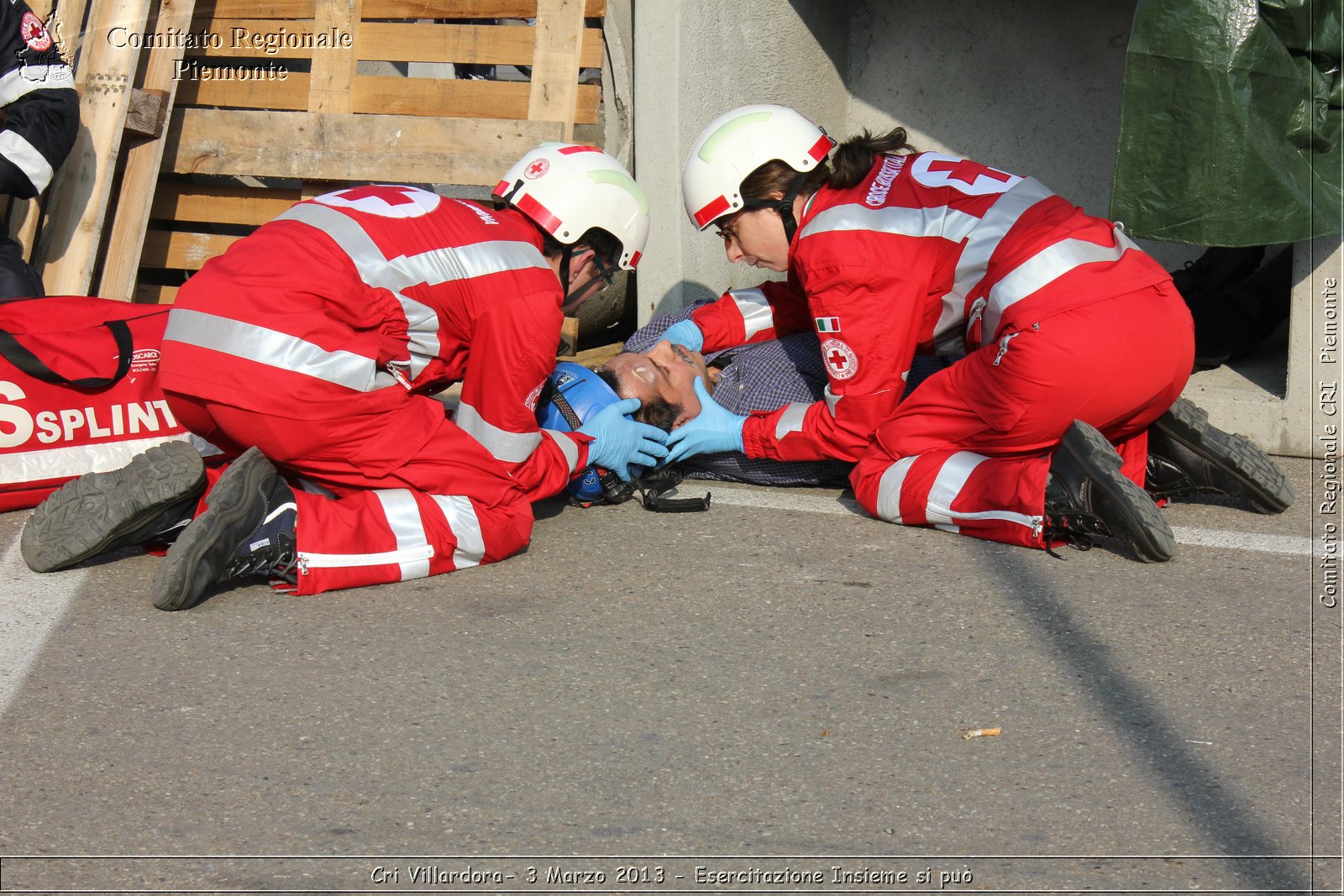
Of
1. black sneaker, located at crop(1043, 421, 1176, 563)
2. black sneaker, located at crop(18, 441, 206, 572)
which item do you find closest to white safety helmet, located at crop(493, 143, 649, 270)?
black sneaker, located at crop(18, 441, 206, 572)

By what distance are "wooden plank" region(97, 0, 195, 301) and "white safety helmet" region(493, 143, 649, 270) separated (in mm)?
2979

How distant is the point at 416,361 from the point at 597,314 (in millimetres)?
2276

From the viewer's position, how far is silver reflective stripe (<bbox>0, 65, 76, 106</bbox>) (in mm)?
5312

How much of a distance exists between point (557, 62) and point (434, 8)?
0.79 metres

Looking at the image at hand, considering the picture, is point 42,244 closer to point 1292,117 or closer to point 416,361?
point 416,361

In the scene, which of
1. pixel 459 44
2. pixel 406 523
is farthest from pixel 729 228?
pixel 459 44

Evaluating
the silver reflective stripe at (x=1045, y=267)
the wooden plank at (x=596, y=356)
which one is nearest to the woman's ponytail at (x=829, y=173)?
the silver reflective stripe at (x=1045, y=267)

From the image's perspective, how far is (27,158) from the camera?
531 cm

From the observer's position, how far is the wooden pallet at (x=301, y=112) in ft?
19.1

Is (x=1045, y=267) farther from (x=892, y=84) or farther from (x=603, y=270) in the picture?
(x=892, y=84)

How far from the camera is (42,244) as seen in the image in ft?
19.4

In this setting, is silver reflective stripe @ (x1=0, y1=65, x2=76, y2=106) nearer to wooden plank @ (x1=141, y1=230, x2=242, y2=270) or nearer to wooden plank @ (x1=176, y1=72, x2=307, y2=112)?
wooden plank @ (x1=176, y1=72, x2=307, y2=112)

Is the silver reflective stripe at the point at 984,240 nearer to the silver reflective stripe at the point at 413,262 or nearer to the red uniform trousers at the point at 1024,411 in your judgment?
the red uniform trousers at the point at 1024,411

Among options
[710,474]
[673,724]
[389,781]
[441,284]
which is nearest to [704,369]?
[710,474]
